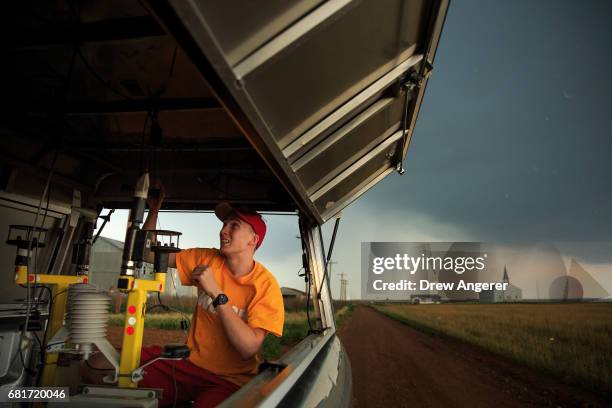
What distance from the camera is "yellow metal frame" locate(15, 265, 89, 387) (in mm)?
2186

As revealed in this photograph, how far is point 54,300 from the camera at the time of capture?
236 centimetres

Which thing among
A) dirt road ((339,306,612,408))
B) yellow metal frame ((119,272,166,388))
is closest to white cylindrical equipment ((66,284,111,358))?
yellow metal frame ((119,272,166,388))

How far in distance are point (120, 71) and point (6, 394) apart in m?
1.80

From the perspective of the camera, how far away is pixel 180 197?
393cm

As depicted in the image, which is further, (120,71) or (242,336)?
(120,71)

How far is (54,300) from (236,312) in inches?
39.6

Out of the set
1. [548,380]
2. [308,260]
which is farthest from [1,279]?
[548,380]

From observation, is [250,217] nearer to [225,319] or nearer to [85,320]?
[225,319]

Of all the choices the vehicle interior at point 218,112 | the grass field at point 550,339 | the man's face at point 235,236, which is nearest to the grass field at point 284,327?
the grass field at point 550,339

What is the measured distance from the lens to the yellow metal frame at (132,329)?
1.73 m

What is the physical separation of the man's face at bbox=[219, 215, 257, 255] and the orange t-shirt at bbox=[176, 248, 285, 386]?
0.17 meters

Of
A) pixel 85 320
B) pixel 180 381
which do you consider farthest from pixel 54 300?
pixel 180 381

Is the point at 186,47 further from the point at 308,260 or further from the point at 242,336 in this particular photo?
the point at 308,260

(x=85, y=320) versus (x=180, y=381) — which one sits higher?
(x=85, y=320)
